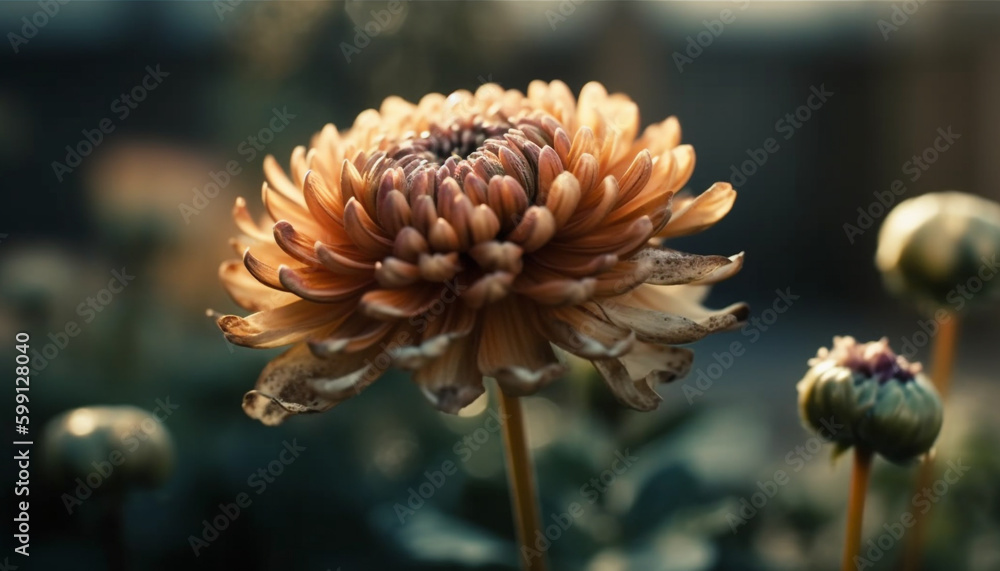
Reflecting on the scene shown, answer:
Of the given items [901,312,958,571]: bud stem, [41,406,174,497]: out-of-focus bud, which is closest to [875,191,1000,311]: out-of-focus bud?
[901,312,958,571]: bud stem

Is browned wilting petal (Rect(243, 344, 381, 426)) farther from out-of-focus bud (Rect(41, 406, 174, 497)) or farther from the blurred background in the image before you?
the blurred background

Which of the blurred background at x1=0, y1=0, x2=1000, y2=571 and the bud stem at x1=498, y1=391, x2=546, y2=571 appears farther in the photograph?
the blurred background at x1=0, y1=0, x2=1000, y2=571

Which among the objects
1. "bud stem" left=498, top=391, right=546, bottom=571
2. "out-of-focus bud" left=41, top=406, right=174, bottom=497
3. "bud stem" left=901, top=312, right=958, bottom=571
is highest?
"out-of-focus bud" left=41, top=406, right=174, bottom=497

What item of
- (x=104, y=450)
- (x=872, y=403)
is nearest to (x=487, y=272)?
(x=872, y=403)

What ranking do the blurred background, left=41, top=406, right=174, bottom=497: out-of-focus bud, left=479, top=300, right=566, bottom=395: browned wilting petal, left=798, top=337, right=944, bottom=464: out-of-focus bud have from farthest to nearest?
the blurred background
left=41, top=406, right=174, bottom=497: out-of-focus bud
left=798, top=337, right=944, bottom=464: out-of-focus bud
left=479, top=300, right=566, bottom=395: browned wilting petal

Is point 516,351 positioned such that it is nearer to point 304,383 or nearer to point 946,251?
point 304,383

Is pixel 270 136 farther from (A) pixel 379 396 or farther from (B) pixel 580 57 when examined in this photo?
(B) pixel 580 57

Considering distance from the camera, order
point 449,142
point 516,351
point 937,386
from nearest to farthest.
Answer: point 516,351 < point 449,142 < point 937,386
